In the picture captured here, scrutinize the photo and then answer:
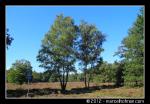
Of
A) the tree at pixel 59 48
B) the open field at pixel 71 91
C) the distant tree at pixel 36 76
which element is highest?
the tree at pixel 59 48

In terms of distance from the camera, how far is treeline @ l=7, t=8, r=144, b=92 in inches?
400

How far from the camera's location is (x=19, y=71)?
32.8 feet

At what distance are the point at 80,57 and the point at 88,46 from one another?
0.47 metres

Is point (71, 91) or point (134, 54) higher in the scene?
point (134, 54)

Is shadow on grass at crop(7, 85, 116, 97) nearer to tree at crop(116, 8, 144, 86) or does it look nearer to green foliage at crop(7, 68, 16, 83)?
green foliage at crop(7, 68, 16, 83)

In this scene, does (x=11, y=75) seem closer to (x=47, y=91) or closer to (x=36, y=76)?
(x=36, y=76)

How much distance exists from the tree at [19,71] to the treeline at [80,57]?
1.2 inches

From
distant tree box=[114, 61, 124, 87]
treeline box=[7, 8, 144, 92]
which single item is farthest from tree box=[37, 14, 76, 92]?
distant tree box=[114, 61, 124, 87]

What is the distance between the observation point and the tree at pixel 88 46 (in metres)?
10.3

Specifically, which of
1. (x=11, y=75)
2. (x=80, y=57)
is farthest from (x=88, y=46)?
(x=11, y=75)

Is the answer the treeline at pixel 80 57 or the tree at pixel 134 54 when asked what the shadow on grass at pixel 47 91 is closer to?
the treeline at pixel 80 57

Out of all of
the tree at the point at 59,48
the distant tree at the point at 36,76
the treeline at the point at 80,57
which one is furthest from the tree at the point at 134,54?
the distant tree at the point at 36,76
